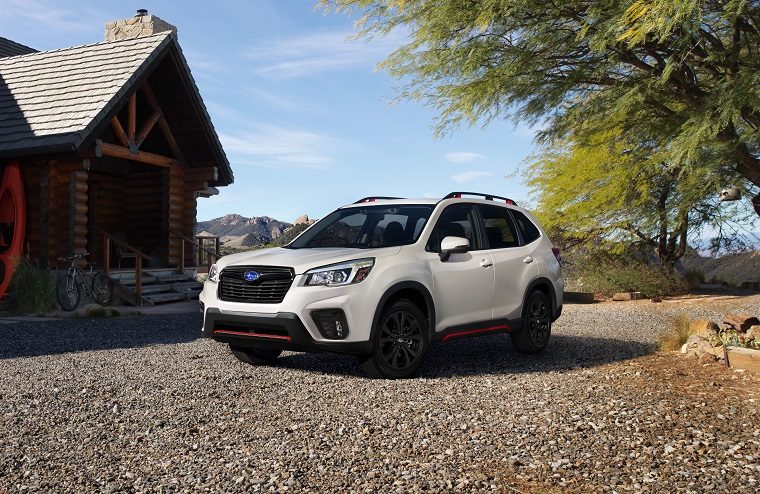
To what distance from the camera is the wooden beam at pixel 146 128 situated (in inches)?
718

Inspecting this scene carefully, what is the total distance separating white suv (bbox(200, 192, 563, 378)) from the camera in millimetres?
6789

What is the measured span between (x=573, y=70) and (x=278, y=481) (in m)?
9.74

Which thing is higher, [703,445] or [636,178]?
[636,178]

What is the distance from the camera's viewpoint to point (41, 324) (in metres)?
12.8

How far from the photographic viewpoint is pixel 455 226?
8.02m

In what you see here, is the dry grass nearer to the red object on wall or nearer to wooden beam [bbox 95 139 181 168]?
wooden beam [bbox 95 139 181 168]

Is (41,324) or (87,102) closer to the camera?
(41,324)

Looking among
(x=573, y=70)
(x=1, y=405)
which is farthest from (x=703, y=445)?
(x=573, y=70)

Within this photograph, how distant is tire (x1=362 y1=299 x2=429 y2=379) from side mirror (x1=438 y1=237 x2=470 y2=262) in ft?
2.15

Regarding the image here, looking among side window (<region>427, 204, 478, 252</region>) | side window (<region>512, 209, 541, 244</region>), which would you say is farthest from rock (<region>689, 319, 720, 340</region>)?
side window (<region>427, 204, 478, 252</region>)

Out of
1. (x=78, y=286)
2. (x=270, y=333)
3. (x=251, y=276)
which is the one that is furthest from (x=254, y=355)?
(x=78, y=286)

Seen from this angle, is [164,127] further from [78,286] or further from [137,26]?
[78,286]

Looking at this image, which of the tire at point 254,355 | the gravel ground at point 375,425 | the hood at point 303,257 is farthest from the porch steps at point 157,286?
the hood at point 303,257

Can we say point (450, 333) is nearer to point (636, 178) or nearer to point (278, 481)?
point (278, 481)
